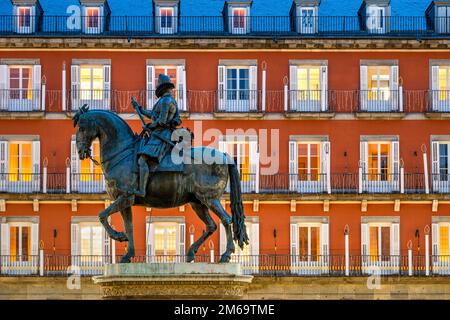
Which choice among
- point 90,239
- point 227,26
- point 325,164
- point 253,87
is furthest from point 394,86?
point 90,239

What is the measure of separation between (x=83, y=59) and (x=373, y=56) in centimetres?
1213

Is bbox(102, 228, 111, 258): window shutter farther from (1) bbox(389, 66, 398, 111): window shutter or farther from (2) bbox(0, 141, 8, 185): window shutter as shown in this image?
(1) bbox(389, 66, 398, 111): window shutter

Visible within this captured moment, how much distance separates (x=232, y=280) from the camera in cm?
2539

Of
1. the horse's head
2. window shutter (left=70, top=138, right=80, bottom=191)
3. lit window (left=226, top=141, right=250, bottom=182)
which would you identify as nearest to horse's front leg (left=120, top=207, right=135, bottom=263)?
the horse's head

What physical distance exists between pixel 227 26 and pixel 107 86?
573 centimetres

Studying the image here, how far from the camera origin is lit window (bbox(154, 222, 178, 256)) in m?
53.9

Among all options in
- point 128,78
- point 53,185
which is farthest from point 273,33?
point 53,185

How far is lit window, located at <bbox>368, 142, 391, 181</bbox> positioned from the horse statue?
2883 centimetres

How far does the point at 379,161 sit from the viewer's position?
2168 inches

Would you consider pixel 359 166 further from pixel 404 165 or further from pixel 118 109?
pixel 118 109

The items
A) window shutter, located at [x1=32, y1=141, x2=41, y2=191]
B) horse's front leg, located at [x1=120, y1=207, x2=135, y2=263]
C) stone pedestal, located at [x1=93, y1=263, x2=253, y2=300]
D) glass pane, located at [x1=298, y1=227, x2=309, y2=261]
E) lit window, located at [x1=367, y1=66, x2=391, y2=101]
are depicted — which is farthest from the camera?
lit window, located at [x1=367, y1=66, x2=391, y2=101]
